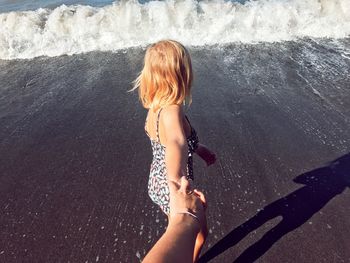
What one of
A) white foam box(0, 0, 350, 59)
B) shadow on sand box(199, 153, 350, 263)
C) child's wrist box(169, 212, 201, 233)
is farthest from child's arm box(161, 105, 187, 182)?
white foam box(0, 0, 350, 59)

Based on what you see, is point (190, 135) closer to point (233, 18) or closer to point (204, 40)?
point (204, 40)

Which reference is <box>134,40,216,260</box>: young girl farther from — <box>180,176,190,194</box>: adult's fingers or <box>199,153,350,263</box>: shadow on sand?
<box>199,153,350,263</box>: shadow on sand

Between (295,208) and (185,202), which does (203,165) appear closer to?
(295,208)

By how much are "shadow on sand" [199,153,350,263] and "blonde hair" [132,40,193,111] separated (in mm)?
1559

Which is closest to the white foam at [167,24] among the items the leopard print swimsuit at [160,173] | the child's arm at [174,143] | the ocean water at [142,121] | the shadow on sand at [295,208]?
the ocean water at [142,121]

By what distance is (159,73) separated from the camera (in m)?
2.18

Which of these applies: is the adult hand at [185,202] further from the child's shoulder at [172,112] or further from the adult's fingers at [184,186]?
the child's shoulder at [172,112]

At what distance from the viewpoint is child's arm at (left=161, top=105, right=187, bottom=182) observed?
1.94 metres

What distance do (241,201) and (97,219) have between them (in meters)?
1.37

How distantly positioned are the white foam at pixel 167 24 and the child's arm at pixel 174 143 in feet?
22.6

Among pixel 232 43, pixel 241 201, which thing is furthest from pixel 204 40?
pixel 241 201

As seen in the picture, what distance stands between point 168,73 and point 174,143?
0.42 meters

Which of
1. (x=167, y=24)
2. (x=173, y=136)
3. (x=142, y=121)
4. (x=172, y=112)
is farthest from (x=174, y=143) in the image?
(x=167, y=24)

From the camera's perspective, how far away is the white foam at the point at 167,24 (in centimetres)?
895
